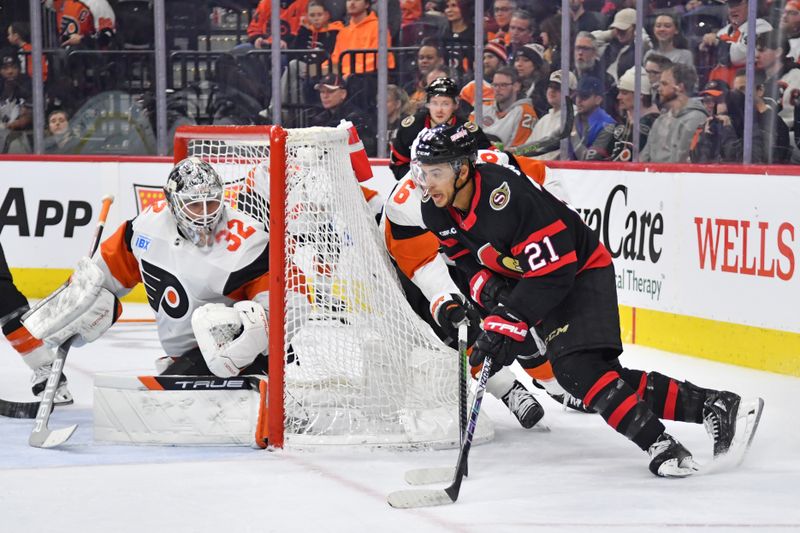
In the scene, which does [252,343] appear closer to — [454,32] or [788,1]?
[788,1]

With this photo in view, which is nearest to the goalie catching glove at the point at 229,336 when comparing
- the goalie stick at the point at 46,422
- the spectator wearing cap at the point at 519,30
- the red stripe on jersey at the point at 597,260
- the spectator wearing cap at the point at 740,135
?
the goalie stick at the point at 46,422

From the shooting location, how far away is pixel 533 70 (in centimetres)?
668

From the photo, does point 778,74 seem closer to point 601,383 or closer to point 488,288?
point 488,288

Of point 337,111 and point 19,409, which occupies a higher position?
point 337,111

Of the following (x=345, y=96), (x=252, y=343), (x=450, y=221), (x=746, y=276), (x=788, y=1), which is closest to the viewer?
(x=450, y=221)

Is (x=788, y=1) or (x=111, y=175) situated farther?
(x=111, y=175)

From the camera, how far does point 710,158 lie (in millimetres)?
5570

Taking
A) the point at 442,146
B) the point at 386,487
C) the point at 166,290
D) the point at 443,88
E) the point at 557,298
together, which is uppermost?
the point at 443,88

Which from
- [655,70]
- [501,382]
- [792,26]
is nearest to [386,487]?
[501,382]

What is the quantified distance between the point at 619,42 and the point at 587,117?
426 mm

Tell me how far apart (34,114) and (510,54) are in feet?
9.45

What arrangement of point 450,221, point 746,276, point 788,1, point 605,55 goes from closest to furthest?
point 450,221
point 746,276
point 788,1
point 605,55

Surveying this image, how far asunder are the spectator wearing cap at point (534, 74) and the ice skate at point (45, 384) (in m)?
3.17

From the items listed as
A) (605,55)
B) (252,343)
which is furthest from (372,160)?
(252,343)
